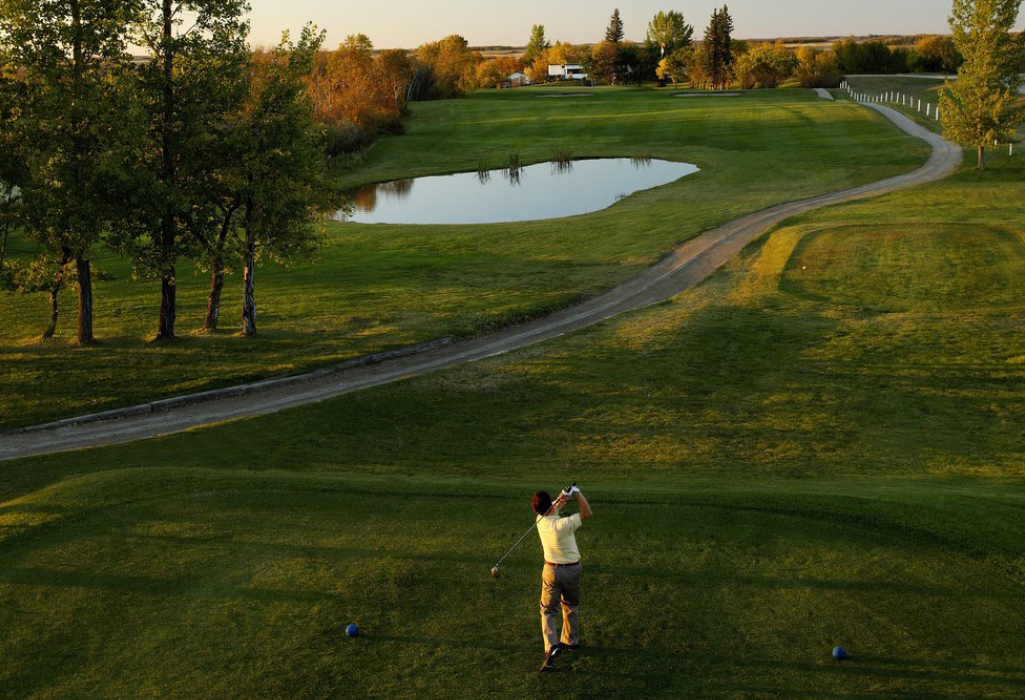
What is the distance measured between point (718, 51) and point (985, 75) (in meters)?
111

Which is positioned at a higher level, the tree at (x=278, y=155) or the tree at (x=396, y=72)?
the tree at (x=396, y=72)

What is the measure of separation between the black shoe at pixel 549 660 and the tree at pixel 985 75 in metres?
66.4

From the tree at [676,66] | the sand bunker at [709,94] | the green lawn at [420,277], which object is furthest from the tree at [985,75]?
the tree at [676,66]

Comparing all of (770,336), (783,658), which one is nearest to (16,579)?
(783,658)

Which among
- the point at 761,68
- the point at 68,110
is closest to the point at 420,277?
the point at 68,110

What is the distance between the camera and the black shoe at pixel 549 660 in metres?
11.5

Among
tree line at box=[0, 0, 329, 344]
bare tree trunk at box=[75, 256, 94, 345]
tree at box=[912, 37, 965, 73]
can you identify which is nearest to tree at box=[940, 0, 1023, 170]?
tree line at box=[0, 0, 329, 344]

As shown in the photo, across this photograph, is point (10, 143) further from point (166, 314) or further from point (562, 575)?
point (562, 575)

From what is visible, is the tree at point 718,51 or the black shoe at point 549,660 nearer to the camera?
the black shoe at point 549,660

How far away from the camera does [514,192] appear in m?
77.4

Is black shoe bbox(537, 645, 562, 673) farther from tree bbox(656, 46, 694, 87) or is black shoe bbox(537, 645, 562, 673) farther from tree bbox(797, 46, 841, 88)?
tree bbox(656, 46, 694, 87)

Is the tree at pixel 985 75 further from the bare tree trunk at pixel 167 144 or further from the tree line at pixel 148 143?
the bare tree trunk at pixel 167 144

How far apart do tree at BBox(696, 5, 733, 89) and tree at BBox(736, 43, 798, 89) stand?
365 centimetres

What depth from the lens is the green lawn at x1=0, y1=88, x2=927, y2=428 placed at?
98.6 feet
